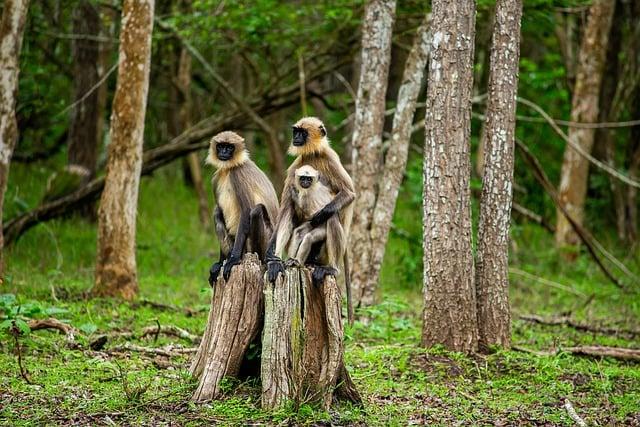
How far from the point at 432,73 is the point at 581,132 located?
853 centimetres

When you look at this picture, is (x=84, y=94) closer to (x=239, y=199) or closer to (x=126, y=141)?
(x=126, y=141)

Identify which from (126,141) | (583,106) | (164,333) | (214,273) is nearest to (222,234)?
(214,273)

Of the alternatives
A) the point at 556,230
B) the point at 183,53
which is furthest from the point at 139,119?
the point at 556,230

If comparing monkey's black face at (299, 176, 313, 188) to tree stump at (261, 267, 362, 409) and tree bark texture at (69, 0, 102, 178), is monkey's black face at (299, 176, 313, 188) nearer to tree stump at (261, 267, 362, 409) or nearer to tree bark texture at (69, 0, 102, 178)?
tree stump at (261, 267, 362, 409)

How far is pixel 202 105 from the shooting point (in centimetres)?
2208

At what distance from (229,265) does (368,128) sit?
401cm

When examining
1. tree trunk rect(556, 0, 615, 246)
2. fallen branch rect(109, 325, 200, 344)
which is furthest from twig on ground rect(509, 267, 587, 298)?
fallen branch rect(109, 325, 200, 344)

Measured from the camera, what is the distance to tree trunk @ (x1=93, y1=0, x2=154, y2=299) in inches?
422

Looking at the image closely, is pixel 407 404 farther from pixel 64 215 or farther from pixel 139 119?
pixel 64 215

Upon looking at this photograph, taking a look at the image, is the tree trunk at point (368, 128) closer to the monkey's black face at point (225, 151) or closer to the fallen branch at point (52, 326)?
the monkey's black face at point (225, 151)

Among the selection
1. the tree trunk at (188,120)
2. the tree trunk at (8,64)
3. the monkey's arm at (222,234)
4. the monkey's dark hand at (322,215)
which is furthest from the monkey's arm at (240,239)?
the tree trunk at (188,120)

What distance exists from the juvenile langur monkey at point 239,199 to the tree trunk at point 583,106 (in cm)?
865

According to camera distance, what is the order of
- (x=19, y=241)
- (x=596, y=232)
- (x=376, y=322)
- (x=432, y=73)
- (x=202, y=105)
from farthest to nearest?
(x=202, y=105), (x=596, y=232), (x=19, y=241), (x=376, y=322), (x=432, y=73)

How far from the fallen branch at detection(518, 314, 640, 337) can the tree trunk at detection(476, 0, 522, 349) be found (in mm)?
2825
